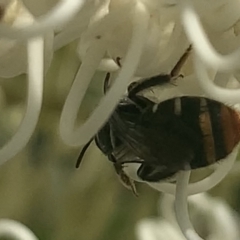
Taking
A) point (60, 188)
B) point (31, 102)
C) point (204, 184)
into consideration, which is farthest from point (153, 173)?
point (60, 188)

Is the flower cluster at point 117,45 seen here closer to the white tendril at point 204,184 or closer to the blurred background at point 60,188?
the white tendril at point 204,184

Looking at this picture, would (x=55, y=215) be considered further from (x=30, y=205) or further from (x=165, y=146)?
(x=165, y=146)

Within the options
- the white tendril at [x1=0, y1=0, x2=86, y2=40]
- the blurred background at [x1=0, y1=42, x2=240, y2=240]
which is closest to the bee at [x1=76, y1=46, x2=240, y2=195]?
the white tendril at [x1=0, y1=0, x2=86, y2=40]

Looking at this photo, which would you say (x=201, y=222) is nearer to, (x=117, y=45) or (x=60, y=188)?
(x=60, y=188)

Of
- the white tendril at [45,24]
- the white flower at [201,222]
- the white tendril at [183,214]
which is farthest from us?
the white flower at [201,222]

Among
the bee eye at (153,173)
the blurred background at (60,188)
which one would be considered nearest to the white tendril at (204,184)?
the bee eye at (153,173)

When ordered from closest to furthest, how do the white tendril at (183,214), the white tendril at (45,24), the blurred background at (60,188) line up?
the white tendril at (45,24) → the white tendril at (183,214) → the blurred background at (60,188)

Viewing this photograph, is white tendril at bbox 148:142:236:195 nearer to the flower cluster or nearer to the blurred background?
the flower cluster
